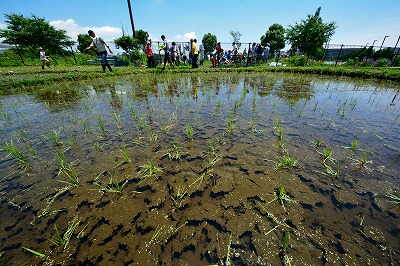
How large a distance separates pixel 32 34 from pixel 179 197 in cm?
2965

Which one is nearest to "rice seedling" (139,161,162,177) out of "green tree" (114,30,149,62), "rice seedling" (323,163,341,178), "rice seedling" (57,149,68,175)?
"rice seedling" (57,149,68,175)

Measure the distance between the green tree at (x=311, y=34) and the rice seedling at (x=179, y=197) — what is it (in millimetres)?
22784

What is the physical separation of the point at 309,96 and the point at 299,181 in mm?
4614

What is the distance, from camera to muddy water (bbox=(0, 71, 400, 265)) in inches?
Answer: 51.6

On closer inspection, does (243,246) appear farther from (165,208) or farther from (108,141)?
(108,141)

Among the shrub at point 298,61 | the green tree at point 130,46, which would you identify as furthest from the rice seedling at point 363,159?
the green tree at point 130,46

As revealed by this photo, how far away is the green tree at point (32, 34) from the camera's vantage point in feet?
63.8

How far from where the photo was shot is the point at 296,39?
780 inches

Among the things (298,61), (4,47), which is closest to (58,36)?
(4,47)

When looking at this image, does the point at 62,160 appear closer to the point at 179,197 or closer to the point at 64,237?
the point at 64,237

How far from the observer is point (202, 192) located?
1840mm

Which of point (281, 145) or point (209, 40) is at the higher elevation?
point (209, 40)

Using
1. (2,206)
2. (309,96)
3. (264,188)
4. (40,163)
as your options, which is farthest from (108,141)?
(309,96)

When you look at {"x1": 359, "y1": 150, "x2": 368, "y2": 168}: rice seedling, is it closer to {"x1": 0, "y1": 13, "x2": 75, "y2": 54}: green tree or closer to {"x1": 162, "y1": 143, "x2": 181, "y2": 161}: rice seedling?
{"x1": 162, "y1": 143, "x2": 181, "y2": 161}: rice seedling
